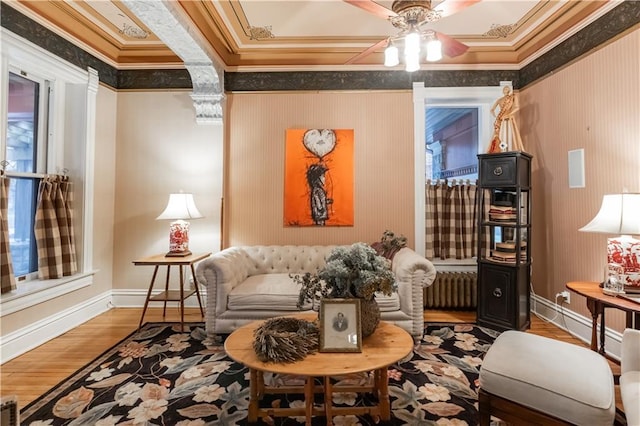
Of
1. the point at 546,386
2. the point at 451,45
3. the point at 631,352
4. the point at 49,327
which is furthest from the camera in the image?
the point at 49,327

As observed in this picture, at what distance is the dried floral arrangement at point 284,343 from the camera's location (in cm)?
162

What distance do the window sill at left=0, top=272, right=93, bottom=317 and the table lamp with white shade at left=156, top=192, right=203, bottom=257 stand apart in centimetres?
94

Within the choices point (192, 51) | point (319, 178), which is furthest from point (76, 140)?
point (319, 178)

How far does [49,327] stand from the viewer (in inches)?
118

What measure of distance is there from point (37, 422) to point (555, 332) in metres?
4.13

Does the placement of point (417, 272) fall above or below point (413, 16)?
below

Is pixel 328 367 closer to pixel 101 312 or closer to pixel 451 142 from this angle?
pixel 101 312

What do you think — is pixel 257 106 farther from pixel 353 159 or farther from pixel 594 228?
pixel 594 228

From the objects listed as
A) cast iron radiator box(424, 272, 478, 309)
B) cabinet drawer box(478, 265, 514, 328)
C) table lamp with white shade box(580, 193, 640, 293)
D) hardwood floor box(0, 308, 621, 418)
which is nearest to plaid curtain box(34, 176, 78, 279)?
hardwood floor box(0, 308, 621, 418)

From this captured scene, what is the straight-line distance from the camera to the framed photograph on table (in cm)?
172

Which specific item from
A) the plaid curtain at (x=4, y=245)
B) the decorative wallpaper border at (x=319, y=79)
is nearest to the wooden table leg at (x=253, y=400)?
the plaid curtain at (x=4, y=245)

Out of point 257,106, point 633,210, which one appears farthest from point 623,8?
point 257,106

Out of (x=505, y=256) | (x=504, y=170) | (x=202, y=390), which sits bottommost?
(x=202, y=390)

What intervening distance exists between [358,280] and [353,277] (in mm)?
33
